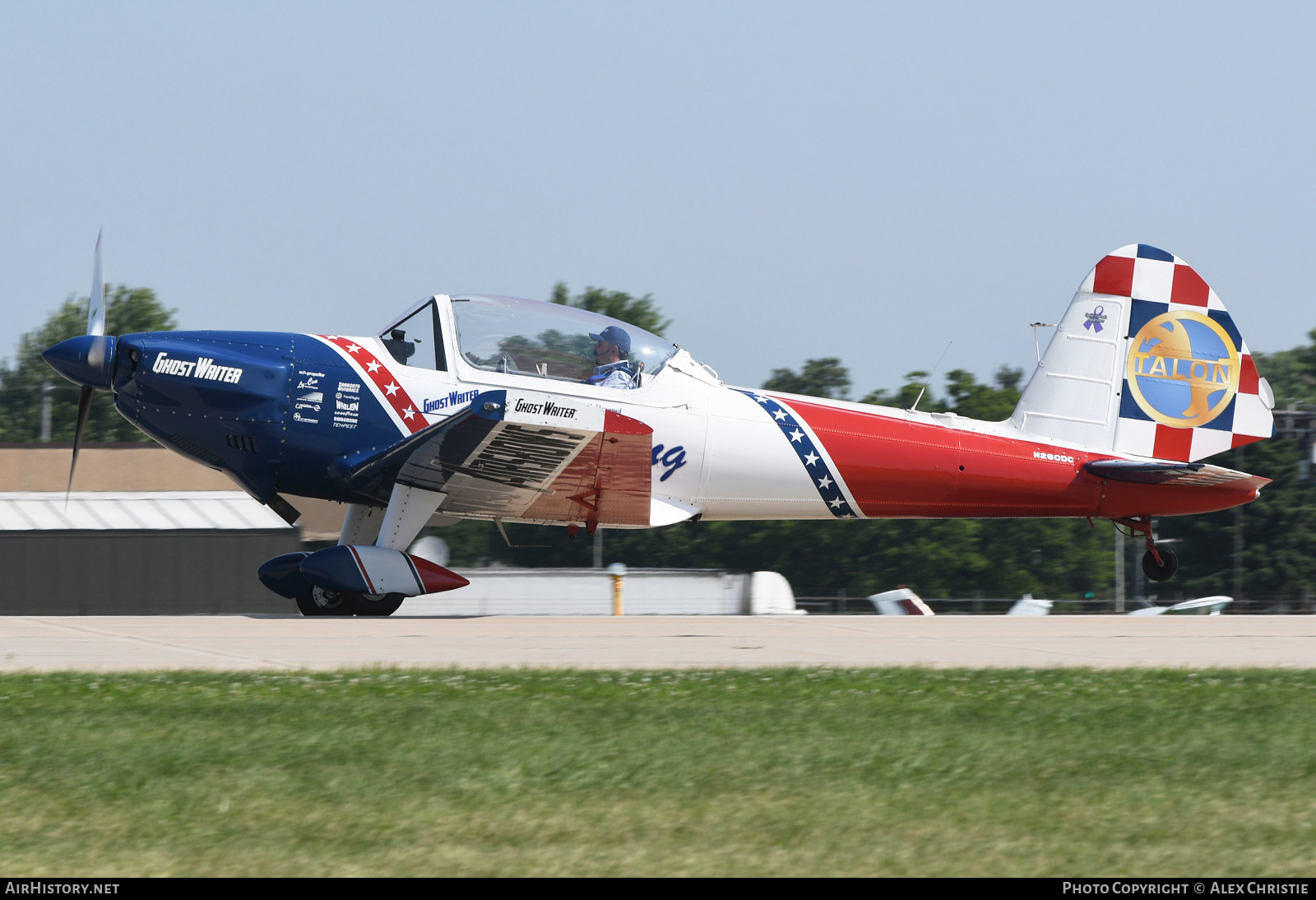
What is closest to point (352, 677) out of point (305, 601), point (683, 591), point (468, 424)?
point (468, 424)

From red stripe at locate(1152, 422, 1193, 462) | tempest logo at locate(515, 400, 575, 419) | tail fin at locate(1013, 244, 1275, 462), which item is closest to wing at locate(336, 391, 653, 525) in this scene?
tempest logo at locate(515, 400, 575, 419)

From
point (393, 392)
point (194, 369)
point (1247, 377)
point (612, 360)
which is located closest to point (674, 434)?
point (612, 360)

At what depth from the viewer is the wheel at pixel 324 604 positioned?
12.0 meters

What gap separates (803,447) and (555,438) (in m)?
3.08

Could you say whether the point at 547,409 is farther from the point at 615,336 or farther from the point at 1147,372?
the point at 1147,372

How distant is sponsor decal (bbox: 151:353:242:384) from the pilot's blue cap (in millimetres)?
3318

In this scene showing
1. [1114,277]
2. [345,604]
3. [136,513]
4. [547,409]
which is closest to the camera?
[547,409]

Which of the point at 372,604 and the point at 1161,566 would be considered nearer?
the point at 372,604

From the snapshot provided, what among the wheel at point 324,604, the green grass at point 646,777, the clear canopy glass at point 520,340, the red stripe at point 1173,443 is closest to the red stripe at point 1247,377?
the red stripe at point 1173,443

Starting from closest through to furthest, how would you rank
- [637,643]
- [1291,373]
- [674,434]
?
[637,643]
[674,434]
[1291,373]

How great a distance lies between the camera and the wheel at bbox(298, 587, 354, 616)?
39.2 feet

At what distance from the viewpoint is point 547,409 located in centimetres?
1093

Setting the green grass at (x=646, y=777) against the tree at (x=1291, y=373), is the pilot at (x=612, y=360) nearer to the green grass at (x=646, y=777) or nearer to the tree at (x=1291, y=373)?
the green grass at (x=646, y=777)

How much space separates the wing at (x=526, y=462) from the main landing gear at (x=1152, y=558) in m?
5.67
